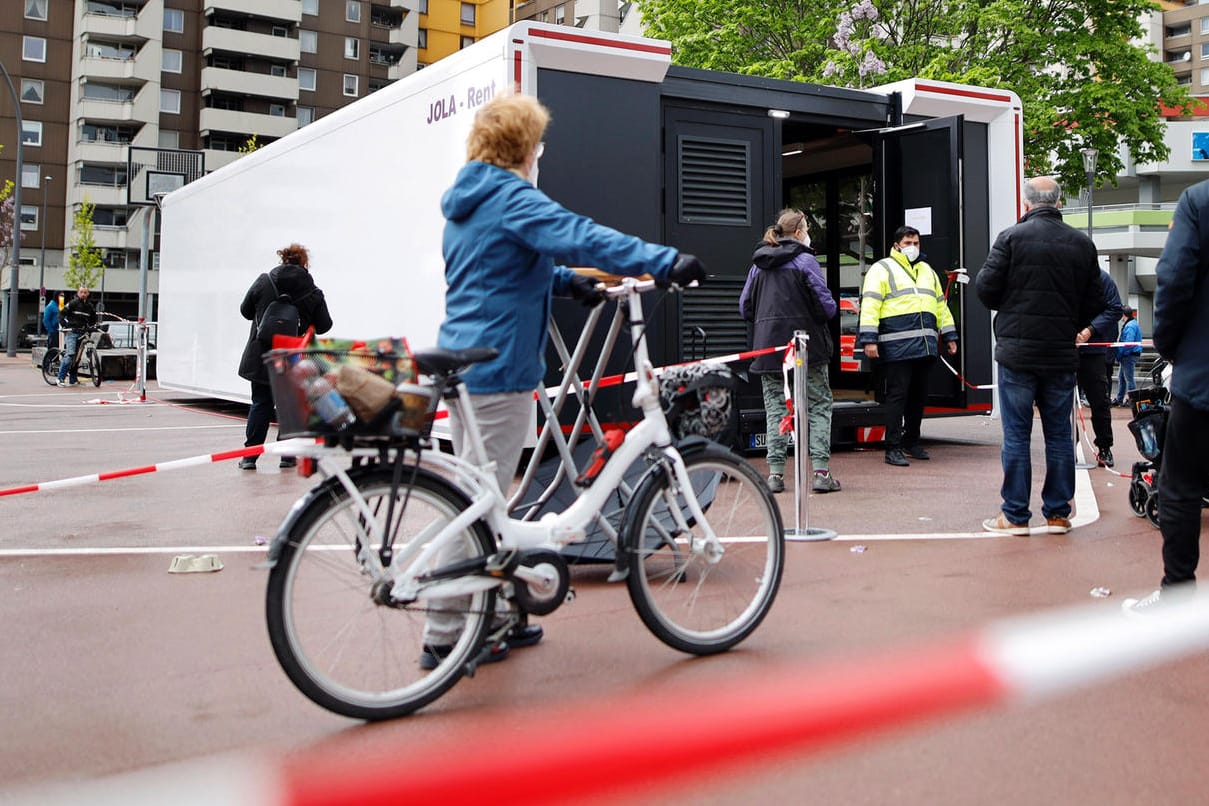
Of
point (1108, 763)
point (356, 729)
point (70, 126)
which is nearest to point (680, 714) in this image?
point (356, 729)

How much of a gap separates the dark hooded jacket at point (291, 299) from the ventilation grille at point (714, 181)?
2.95 meters

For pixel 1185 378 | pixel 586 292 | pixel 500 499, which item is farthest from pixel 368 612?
pixel 1185 378

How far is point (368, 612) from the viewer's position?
352 centimetres

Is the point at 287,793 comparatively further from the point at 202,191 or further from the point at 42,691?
the point at 202,191

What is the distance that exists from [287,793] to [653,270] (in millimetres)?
1817

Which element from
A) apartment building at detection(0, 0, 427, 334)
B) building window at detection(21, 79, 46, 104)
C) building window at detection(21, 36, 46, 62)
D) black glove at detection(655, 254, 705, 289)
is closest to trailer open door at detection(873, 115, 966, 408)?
black glove at detection(655, 254, 705, 289)

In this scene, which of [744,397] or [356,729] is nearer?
[356,729]

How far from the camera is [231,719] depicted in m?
3.53

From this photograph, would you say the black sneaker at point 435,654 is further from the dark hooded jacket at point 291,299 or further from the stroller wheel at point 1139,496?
the dark hooded jacket at point 291,299

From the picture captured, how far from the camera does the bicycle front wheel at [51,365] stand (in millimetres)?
23141

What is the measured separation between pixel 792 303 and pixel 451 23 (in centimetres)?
7293

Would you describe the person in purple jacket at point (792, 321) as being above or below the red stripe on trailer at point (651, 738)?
above

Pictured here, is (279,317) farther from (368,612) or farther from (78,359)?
(78,359)

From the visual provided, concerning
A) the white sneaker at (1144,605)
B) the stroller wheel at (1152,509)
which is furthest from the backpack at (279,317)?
the white sneaker at (1144,605)
